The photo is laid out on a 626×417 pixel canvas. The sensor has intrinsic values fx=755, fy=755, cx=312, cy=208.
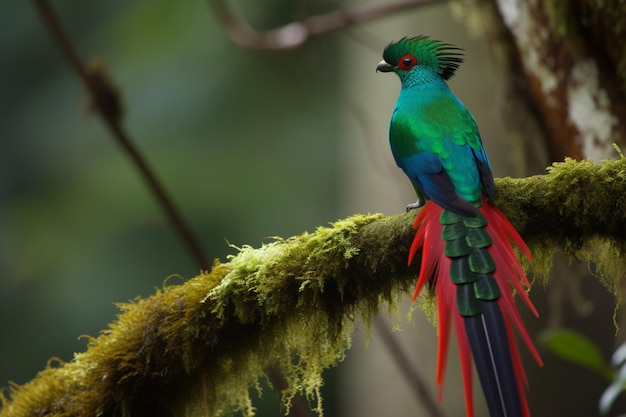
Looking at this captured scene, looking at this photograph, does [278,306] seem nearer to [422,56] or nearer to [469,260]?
[469,260]

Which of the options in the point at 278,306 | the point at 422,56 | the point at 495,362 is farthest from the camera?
the point at 422,56

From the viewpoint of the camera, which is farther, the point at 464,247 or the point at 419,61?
the point at 419,61

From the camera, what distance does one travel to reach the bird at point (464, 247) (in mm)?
1493

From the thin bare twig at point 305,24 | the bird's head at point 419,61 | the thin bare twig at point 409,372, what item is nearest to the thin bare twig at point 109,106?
the thin bare twig at point 409,372

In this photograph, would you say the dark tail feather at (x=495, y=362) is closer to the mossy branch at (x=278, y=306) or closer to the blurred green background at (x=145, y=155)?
the mossy branch at (x=278, y=306)

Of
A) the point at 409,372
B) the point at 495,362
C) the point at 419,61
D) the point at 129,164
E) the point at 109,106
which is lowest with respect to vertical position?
the point at 495,362

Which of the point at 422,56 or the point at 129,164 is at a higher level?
the point at 129,164

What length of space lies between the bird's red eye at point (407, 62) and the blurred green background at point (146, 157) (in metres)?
6.04

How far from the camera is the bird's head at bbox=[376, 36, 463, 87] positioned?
241cm

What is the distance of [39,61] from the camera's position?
11328 mm

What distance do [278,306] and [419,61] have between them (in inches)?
40.5

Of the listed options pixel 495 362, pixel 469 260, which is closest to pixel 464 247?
pixel 469 260

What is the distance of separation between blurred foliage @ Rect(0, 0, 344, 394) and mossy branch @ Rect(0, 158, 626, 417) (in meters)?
7.14

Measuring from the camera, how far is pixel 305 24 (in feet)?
12.5
